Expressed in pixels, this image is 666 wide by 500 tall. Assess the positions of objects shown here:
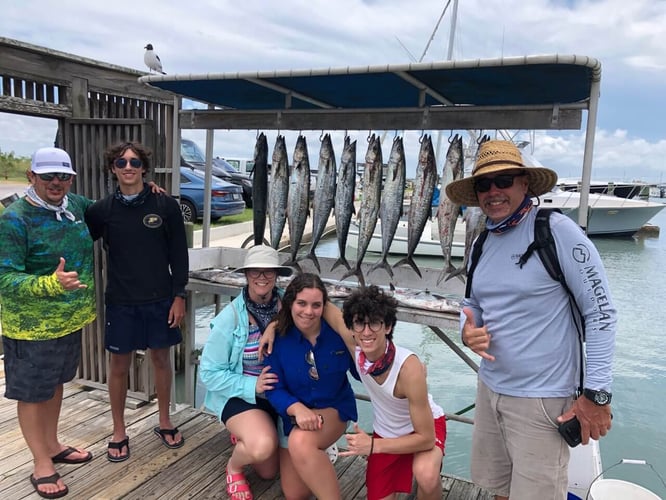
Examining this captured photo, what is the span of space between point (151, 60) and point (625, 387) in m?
7.38

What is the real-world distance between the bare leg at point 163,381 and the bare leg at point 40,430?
21.0 inches

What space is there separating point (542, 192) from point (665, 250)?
85.7 feet

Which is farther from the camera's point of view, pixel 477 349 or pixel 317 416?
pixel 317 416

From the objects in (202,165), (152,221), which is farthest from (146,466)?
(202,165)

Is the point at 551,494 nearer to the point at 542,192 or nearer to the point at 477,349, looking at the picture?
the point at 477,349

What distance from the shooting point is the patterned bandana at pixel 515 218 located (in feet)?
6.18

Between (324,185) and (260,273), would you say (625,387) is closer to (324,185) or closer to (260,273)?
(324,185)

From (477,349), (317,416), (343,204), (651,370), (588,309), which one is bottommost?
(651,370)

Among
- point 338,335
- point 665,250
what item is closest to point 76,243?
point 338,335

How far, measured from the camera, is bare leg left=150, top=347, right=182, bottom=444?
3.03m

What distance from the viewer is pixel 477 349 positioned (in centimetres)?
190

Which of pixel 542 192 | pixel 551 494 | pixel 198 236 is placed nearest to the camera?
pixel 551 494

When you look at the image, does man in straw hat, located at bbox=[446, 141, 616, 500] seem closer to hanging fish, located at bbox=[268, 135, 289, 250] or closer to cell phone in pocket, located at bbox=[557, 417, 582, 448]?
cell phone in pocket, located at bbox=[557, 417, 582, 448]

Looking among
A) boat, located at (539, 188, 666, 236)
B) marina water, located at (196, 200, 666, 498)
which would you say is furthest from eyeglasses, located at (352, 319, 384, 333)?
boat, located at (539, 188, 666, 236)
